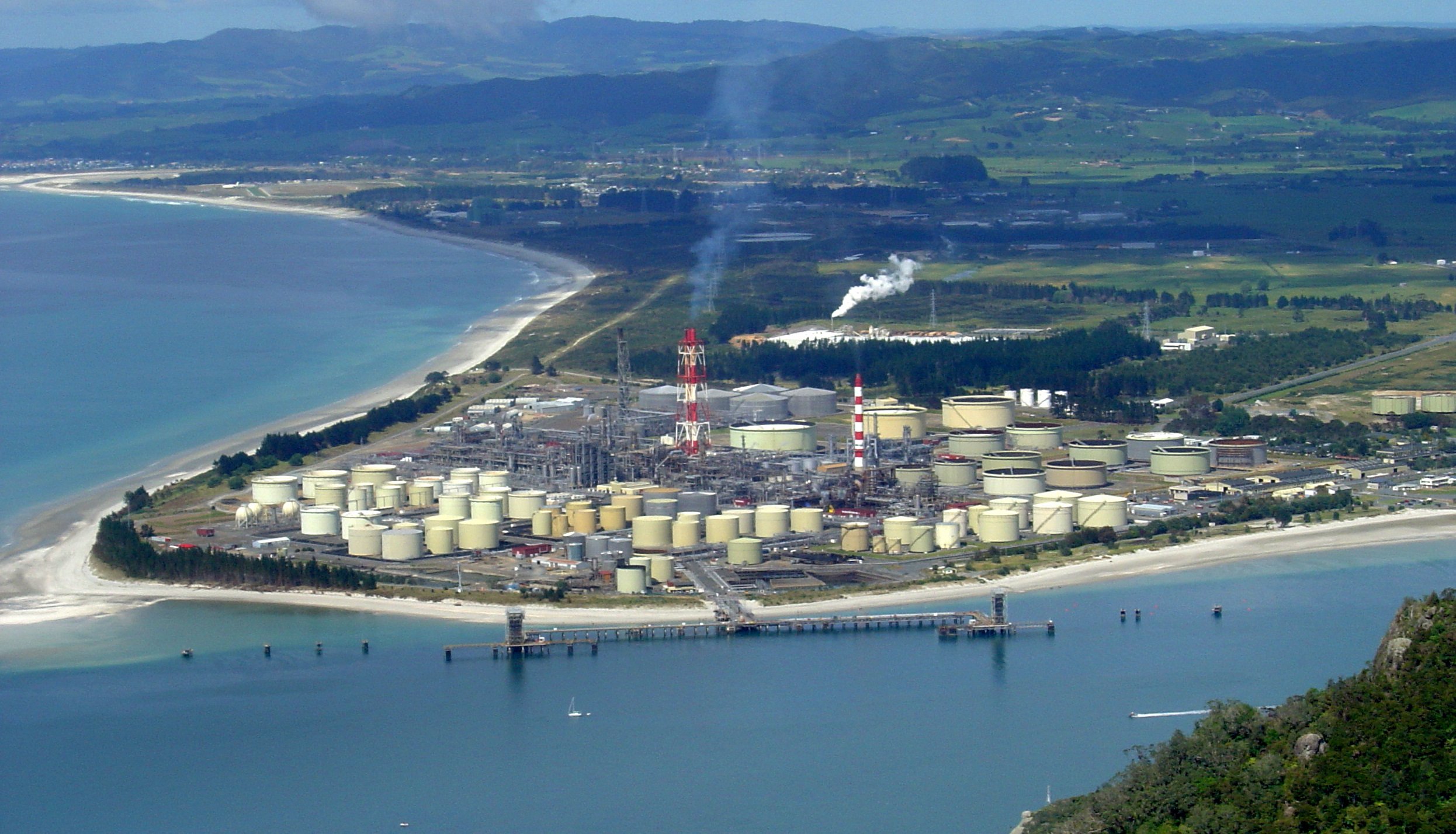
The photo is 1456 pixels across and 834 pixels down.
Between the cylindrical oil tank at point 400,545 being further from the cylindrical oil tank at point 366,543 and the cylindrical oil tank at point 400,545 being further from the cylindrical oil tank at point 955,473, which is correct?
the cylindrical oil tank at point 955,473

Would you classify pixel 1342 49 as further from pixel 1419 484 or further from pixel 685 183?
pixel 1419 484

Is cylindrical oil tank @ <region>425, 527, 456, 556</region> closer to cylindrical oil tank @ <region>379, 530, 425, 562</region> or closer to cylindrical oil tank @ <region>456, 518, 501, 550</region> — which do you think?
cylindrical oil tank @ <region>456, 518, 501, 550</region>

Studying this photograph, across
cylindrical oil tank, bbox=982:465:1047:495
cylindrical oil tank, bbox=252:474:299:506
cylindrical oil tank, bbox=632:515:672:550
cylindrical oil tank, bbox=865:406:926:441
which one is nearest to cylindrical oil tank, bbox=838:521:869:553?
cylindrical oil tank, bbox=632:515:672:550

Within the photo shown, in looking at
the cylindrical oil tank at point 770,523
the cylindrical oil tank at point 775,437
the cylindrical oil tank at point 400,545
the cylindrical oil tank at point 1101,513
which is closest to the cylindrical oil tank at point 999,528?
the cylindrical oil tank at point 1101,513

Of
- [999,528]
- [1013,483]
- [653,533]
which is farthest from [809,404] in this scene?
[653,533]

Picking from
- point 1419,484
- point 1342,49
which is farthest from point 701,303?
point 1342,49
